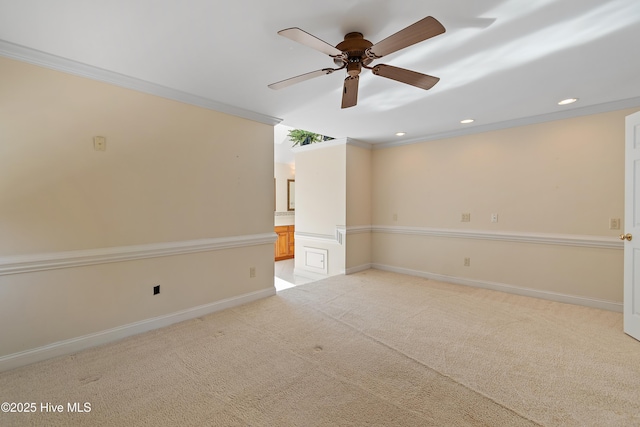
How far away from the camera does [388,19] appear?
1.71 m

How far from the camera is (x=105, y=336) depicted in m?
2.43

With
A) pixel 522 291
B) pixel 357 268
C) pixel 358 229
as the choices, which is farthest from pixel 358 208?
pixel 522 291

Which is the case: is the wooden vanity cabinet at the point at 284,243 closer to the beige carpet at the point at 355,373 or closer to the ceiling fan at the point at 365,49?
the beige carpet at the point at 355,373

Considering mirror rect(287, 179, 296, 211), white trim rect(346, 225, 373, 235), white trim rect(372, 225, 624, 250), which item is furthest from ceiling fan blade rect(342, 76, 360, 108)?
mirror rect(287, 179, 296, 211)

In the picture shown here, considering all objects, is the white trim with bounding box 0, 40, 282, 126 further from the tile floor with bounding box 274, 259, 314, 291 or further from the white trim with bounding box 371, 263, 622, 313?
the white trim with bounding box 371, 263, 622, 313

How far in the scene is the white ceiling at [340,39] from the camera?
5.31ft

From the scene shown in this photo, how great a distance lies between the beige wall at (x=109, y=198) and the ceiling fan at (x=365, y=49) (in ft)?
4.53

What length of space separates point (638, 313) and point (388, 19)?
3.26m

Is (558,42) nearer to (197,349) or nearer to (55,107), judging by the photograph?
(197,349)

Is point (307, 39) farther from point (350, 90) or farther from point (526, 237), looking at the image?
point (526, 237)

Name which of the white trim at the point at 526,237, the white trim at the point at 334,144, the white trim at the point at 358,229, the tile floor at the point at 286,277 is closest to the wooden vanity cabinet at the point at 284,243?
the tile floor at the point at 286,277

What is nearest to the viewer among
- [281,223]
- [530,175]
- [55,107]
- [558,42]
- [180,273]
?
[558,42]

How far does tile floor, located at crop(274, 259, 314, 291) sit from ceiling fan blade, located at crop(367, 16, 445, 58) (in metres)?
3.87

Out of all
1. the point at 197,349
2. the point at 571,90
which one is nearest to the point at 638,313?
the point at 571,90
